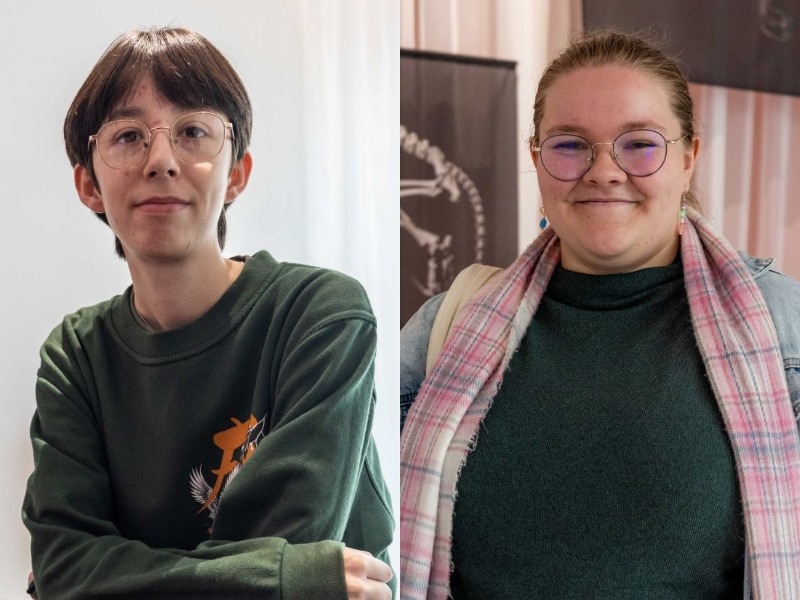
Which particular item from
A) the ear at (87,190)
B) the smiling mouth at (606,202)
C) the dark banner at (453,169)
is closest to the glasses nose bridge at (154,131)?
the ear at (87,190)

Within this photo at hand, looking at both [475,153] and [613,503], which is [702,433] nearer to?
[613,503]

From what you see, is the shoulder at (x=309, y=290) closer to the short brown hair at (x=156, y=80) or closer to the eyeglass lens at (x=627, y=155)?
the short brown hair at (x=156, y=80)

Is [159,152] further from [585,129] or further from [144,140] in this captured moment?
[585,129]

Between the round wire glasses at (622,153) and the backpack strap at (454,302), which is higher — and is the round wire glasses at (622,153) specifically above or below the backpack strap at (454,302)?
above

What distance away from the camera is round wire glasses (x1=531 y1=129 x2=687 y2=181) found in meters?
1.39

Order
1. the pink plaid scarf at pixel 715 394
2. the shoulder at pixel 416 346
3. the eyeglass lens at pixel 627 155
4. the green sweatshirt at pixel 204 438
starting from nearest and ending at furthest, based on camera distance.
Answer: the green sweatshirt at pixel 204 438
the pink plaid scarf at pixel 715 394
the eyeglass lens at pixel 627 155
the shoulder at pixel 416 346

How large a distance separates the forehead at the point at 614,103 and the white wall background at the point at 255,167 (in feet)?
1.14

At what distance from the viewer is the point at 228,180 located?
1156 mm

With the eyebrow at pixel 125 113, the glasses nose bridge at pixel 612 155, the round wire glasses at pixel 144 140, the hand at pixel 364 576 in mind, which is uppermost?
the eyebrow at pixel 125 113

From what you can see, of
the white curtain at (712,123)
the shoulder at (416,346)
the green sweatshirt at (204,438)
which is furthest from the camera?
the white curtain at (712,123)

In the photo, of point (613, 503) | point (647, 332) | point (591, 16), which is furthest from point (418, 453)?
point (591, 16)

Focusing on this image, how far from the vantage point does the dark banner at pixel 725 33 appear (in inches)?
74.8

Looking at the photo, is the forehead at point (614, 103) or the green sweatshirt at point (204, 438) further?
the forehead at point (614, 103)

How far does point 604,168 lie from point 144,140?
0.71 metres
